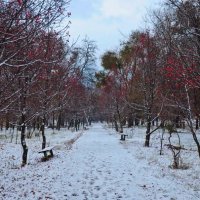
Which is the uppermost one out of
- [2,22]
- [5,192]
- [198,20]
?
[198,20]

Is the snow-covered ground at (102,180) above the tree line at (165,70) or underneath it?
underneath

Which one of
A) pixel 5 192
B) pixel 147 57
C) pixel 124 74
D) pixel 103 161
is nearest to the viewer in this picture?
pixel 5 192

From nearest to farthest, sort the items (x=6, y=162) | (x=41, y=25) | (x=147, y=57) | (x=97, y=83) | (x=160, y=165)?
(x=41, y=25) → (x=160, y=165) → (x=6, y=162) → (x=147, y=57) → (x=97, y=83)

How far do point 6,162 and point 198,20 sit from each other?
43.9 ft

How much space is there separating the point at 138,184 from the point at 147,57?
17.3 m

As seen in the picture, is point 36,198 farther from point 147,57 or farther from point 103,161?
point 147,57

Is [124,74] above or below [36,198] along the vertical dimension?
above

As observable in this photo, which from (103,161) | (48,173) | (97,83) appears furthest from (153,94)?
(97,83)

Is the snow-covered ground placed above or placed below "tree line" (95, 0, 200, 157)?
below

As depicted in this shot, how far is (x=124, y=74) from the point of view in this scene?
45500 millimetres

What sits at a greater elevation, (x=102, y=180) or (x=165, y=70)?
(x=165, y=70)

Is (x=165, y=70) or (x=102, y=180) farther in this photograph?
(x=165, y=70)

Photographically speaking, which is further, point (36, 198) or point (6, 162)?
point (6, 162)

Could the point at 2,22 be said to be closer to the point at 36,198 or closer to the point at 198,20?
the point at 36,198
